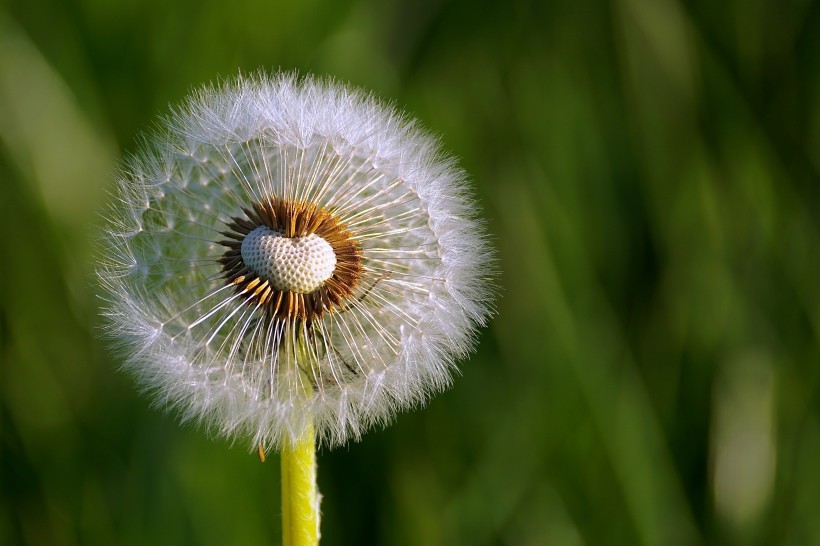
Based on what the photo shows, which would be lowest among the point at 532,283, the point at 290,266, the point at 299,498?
the point at 299,498

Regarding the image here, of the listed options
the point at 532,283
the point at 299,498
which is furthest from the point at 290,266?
the point at 532,283

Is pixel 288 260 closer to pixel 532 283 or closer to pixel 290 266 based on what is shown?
pixel 290 266

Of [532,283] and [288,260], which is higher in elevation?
[532,283]

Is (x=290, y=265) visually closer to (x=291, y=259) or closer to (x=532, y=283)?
(x=291, y=259)

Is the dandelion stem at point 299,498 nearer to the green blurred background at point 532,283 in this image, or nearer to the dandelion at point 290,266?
the dandelion at point 290,266

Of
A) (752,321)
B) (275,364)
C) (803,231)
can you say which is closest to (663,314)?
(752,321)

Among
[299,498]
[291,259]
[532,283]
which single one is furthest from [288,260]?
[532,283]

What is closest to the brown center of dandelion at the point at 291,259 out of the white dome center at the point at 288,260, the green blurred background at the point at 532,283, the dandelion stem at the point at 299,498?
the white dome center at the point at 288,260

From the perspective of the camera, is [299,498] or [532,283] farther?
[532,283]
